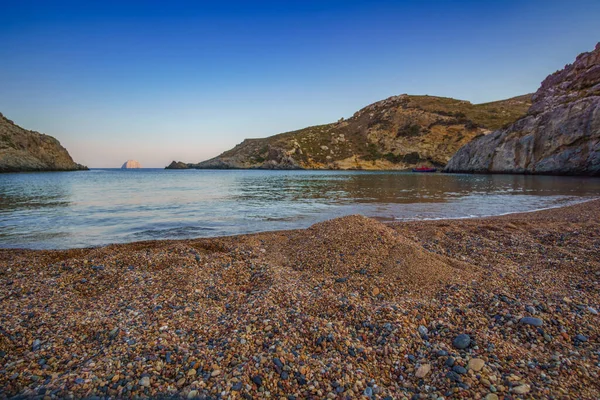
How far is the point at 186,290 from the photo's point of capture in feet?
17.5

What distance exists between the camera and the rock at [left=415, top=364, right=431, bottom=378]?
3.24m

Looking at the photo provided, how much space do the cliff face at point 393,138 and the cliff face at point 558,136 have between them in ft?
131

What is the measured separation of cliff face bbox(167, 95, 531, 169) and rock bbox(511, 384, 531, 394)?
123 meters

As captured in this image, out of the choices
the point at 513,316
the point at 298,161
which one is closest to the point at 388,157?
the point at 298,161

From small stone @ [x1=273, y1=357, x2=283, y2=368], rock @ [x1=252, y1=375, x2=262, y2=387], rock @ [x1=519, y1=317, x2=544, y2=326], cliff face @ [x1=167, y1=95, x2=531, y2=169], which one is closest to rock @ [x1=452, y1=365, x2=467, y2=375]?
rock @ [x1=519, y1=317, x2=544, y2=326]

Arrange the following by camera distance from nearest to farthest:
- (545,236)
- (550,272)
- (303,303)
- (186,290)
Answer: (303,303)
(186,290)
(550,272)
(545,236)

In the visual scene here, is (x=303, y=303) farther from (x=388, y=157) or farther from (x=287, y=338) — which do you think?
(x=388, y=157)

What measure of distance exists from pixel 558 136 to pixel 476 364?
68.5 meters

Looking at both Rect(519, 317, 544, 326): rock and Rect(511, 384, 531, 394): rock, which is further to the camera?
Rect(519, 317, 544, 326): rock

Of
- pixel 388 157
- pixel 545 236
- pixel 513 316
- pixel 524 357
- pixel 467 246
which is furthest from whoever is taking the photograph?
pixel 388 157

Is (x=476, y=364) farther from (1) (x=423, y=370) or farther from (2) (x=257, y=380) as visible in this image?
(2) (x=257, y=380)

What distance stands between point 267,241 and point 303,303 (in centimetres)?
461

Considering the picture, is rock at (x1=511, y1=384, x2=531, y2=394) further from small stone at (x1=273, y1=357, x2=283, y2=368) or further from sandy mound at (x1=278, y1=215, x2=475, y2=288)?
sandy mound at (x1=278, y1=215, x2=475, y2=288)

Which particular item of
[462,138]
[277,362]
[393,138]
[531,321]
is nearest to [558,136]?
[462,138]
